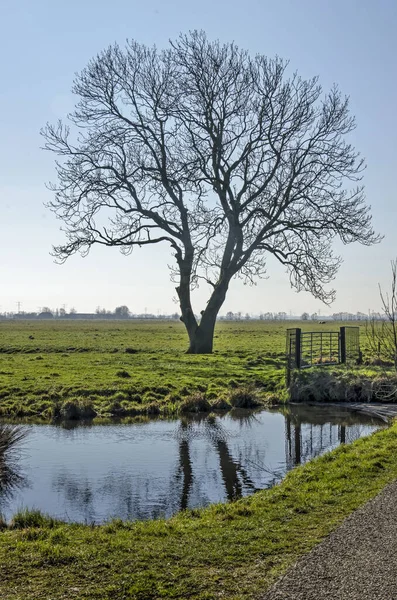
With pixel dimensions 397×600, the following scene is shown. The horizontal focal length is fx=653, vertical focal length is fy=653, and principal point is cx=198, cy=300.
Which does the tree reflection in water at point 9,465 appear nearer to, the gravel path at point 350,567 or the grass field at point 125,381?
the grass field at point 125,381

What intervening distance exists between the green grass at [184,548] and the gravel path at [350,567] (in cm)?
20

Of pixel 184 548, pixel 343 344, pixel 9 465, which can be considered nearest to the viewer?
pixel 184 548

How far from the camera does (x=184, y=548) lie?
24.6 feet

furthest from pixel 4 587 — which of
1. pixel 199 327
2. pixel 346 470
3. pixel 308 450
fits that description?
pixel 199 327

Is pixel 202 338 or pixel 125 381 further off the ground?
pixel 202 338

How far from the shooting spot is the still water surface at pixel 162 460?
A: 10773 millimetres

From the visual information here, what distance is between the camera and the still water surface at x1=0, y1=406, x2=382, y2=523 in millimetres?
10773

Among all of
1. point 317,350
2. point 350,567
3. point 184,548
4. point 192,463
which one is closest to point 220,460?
point 192,463

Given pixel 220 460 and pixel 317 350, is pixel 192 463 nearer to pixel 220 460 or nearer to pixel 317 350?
pixel 220 460

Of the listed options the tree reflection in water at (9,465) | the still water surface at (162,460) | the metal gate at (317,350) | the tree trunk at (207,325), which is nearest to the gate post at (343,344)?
the metal gate at (317,350)

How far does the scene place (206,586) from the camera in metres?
6.29

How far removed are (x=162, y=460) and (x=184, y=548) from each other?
6.58 metres

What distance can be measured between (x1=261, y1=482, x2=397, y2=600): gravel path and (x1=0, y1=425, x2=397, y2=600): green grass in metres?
0.20

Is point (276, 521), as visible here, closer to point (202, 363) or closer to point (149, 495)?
point (149, 495)
